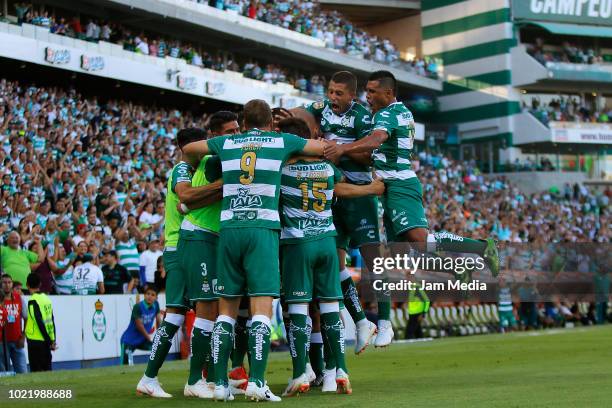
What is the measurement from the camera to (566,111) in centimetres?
6575

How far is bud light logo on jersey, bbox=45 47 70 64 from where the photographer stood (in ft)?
110

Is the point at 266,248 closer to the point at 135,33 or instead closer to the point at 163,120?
the point at 163,120

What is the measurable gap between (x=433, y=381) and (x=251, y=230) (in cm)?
352

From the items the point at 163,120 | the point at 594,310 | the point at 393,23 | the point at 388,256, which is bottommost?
the point at 594,310

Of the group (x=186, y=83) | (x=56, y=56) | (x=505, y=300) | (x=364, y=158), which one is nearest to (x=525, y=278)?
(x=505, y=300)

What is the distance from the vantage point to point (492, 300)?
31.7m

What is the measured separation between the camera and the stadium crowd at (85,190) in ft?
63.9

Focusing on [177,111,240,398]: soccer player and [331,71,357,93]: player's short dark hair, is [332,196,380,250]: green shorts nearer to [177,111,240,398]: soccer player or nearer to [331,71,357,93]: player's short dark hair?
[331,71,357,93]: player's short dark hair

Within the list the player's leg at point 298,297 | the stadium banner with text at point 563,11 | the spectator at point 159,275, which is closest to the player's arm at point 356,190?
the player's leg at point 298,297

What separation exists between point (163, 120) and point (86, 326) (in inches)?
657

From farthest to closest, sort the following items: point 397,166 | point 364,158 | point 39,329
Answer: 1. point 39,329
2. point 397,166
3. point 364,158

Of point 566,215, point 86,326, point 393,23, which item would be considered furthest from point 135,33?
point 393,23

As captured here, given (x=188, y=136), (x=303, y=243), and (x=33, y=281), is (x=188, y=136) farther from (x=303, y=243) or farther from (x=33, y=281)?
(x=33, y=281)

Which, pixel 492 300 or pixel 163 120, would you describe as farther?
pixel 163 120
